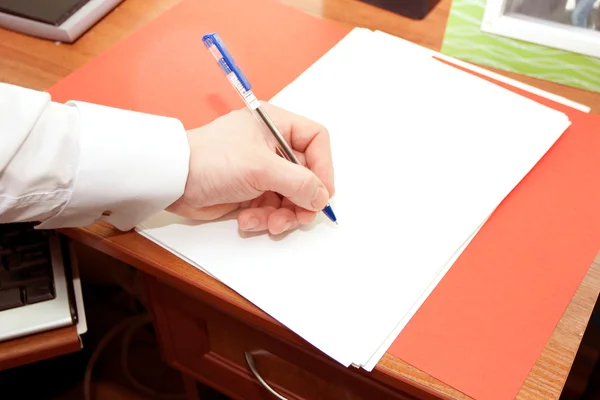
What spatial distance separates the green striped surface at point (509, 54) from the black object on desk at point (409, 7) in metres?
0.08

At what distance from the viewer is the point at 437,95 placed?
0.62 m

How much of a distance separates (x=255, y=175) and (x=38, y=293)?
276 millimetres

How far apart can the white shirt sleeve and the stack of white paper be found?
4 cm

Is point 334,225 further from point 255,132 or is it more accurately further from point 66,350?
point 66,350

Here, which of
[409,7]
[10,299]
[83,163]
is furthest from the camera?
[409,7]

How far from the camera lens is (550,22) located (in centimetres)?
61

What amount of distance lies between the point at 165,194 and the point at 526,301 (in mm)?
301

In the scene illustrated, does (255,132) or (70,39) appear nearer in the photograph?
(255,132)

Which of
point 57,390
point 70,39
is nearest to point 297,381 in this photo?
point 70,39

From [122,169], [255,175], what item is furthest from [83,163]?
[255,175]

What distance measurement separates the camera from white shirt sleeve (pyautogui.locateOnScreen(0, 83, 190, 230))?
0.46 metres

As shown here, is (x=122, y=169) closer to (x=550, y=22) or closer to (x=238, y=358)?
(x=238, y=358)

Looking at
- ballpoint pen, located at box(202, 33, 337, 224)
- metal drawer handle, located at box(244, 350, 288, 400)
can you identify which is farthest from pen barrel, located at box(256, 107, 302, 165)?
metal drawer handle, located at box(244, 350, 288, 400)

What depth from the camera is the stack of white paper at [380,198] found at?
0.45 metres
